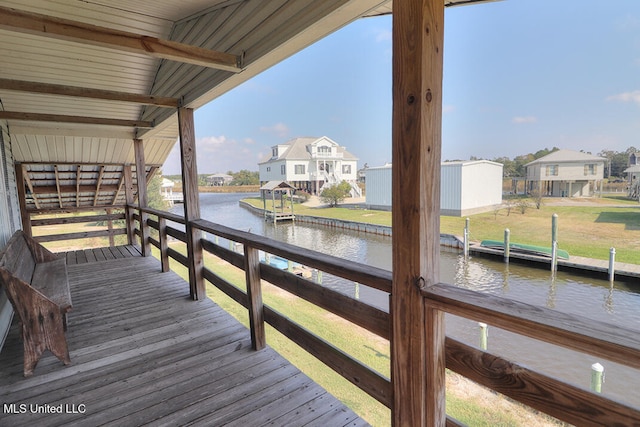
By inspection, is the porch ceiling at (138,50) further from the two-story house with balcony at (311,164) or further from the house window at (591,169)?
the two-story house with balcony at (311,164)

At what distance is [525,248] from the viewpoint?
1204 centimetres

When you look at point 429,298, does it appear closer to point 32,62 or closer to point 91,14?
point 91,14

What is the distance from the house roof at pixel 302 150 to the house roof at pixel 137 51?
24.9 metres

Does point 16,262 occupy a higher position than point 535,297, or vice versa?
point 16,262

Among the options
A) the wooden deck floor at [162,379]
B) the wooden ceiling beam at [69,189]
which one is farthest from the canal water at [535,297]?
the wooden ceiling beam at [69,189]

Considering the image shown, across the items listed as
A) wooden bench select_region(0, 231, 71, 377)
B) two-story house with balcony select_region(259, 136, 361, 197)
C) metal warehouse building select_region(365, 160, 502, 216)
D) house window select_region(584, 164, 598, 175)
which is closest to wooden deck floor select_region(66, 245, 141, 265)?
wooden bench select_region(0, 231, 71, 377)

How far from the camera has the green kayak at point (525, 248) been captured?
1106 centimetres

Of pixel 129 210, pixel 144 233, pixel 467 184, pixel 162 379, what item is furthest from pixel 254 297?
pixel 467 184

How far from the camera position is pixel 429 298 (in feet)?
3.66

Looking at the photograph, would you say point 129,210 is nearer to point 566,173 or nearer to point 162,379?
point 162,379

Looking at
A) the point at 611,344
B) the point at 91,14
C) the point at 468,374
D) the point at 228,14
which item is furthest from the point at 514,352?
the point at 91,14

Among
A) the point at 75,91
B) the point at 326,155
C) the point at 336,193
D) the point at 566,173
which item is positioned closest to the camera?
the point at 75,91

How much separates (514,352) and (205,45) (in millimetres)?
6846

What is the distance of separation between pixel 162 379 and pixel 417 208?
199cm
